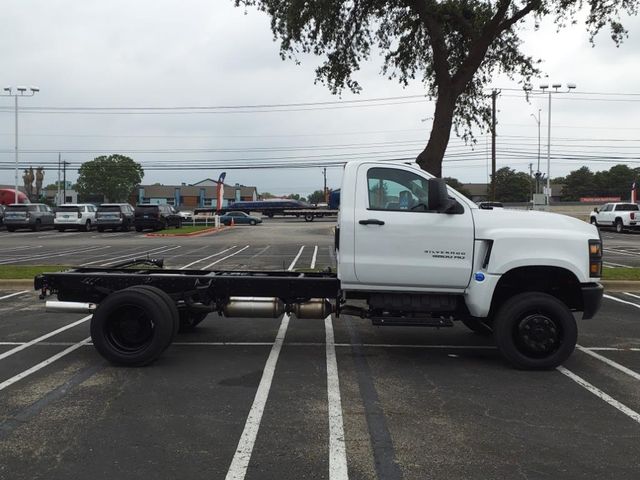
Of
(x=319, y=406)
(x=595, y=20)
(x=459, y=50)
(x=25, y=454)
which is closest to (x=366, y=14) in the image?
(x=459, y=50)

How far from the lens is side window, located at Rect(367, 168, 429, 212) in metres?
5.94

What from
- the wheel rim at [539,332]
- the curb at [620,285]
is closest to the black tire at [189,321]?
the wheel rim at [539,332]

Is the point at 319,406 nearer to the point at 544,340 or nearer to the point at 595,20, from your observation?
the point at 544,340

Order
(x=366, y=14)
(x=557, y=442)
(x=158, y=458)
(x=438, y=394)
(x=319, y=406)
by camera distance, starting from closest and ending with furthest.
→ (x=158, y=458) → (x=557, y=442) → (x=319, y=406) → (x=438, y=394) → (x=366, y=14)

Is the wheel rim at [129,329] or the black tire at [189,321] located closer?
the wheel rim at [129,329]

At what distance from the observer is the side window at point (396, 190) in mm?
5941

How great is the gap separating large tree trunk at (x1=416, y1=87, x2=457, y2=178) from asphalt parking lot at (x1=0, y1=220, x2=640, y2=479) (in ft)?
26.0

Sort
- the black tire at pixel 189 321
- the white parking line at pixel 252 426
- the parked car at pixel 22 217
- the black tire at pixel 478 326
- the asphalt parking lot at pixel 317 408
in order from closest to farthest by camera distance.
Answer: the white parking line at pixel 252 426 < the asphalt parking lot at pixel 317 408 < the black tire at pixel 478 326 < the black tire at pixel 189 321 < the parked car at pixel 22 217

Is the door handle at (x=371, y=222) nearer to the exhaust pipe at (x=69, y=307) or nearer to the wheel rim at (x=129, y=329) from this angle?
the wheel rim at (x=129, y=329)

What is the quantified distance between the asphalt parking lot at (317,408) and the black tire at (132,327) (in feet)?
0.62

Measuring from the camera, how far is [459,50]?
17422mm

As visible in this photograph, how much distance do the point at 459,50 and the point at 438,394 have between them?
1476cm

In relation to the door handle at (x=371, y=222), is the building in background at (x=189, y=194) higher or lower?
higher

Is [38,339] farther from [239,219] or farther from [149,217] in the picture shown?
[239,219]
